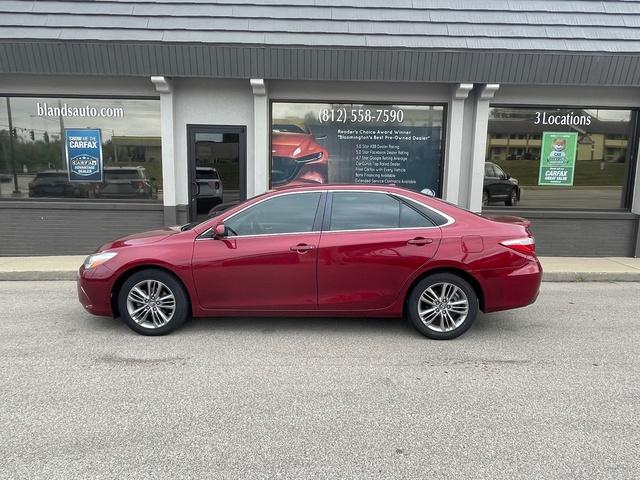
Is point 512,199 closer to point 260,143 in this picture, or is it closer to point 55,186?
point 260,143

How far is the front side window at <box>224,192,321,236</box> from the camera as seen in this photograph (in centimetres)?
475

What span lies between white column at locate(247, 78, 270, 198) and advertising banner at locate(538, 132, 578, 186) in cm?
507

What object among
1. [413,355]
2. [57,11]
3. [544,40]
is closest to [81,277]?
[413,355]

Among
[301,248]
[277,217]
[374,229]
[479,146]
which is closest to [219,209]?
[277,217]

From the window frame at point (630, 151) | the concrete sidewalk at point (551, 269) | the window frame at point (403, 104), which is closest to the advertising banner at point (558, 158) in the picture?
the window frame at point (630, 151)

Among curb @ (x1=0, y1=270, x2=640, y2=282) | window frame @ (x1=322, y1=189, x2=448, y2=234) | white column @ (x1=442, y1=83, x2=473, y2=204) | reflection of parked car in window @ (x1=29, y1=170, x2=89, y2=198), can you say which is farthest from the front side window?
reflection of parked car in window @ (x1=29, y1=170, x2=89, y2=198)

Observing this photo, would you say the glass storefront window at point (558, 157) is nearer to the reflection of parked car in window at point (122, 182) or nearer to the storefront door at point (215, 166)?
the storefront door at point (215, 166)

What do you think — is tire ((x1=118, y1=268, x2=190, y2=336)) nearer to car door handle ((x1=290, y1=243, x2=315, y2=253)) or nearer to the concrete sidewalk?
car door handle ((x1=290, y1=243, x2=315, y2=253))

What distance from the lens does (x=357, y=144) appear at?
869 cm

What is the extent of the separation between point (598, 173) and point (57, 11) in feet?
32.8

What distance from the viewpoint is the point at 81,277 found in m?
4.79

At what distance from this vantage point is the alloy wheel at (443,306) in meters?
4.68

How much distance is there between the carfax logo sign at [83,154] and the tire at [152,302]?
15.4 ft

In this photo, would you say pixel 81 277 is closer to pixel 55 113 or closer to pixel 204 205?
pixel 204 205
